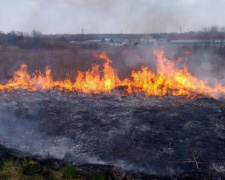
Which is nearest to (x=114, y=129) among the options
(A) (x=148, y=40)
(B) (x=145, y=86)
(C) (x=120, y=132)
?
(C) (x=120, y=132)

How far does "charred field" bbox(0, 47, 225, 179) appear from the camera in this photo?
18.3 feet

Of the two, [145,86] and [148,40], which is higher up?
[148,40]

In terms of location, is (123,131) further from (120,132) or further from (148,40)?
(148,40)

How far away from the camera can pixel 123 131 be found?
23.0 feet

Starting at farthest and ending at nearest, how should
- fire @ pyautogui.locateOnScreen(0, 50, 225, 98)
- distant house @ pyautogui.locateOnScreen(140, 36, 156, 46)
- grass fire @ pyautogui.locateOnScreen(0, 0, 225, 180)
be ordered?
distant house @ pyautogui.locateOnScreen(140, 36, 156, 46)
fire @ pyautogui.locateOnScreen(0, 50, 225, 98)
grass fire @ pyautogui.locateOnScreen(0, 0, 225, 180)

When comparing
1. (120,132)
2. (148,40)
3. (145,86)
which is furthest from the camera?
(148,40)

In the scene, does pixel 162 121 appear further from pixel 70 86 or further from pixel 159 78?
pixel 70 86

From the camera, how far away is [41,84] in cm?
1200

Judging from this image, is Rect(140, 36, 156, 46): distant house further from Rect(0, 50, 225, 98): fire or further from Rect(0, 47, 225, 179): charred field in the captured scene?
Rect(0, 47, 225, 179): charred field

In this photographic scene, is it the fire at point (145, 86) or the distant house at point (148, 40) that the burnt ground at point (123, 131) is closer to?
the fire at point (145, 86)

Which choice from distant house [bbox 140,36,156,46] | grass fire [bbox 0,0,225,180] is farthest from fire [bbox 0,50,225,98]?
distant house [bbox 140,36,156,46]

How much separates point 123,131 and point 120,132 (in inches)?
4.3

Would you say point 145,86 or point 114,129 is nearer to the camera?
point 114,129

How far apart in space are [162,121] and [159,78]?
4.40m
